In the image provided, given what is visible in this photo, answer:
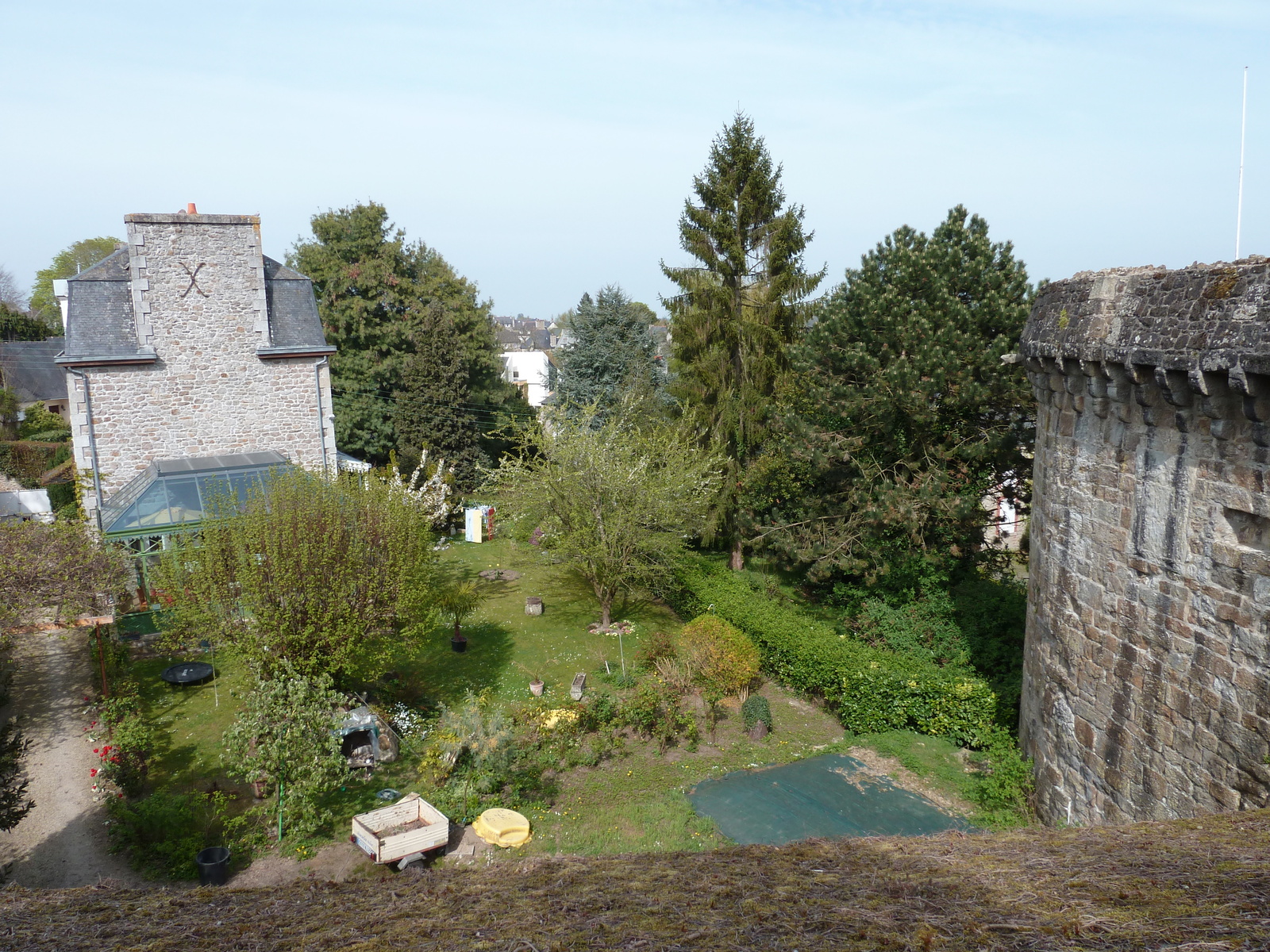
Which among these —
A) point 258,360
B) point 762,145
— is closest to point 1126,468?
point 762,145

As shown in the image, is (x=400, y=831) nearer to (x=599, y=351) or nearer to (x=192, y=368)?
(x=192, y=368)

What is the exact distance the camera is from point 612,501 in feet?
59.2

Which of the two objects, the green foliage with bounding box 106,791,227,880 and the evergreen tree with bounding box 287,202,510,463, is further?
the evergreen tree with bounding box 287,202,510,463

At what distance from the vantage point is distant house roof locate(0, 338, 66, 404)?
3972 cm

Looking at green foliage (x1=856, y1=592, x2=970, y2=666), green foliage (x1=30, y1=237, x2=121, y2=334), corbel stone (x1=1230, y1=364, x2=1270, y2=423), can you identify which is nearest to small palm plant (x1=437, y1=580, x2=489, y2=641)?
green foliage (x1=856, y1=592, x2=970, y2=666)

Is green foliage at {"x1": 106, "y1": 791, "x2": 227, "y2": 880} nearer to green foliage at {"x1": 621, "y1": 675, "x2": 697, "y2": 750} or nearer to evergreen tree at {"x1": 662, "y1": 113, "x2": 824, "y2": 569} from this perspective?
green foliage at {"x1": 621, "y1": 675, "x2": 697, "y2": 750}

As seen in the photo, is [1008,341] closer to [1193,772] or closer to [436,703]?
[1193,772]

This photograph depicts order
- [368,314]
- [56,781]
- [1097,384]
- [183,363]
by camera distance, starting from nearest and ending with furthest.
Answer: [1097,384]
[56,781]
[183,363]
[368,314]

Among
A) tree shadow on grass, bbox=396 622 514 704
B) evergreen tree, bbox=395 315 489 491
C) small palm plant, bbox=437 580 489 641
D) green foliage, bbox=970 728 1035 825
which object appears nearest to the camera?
green foliage, bbox=970 728 1035 825

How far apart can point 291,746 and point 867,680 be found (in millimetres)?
8985

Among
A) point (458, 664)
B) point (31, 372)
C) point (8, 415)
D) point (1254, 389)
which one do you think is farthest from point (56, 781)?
point (31, 372)

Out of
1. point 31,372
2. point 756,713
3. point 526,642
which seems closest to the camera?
point 756,713

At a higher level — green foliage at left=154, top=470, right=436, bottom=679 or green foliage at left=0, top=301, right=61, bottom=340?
green foliage at left=0, top=301, right=61, bottom=340

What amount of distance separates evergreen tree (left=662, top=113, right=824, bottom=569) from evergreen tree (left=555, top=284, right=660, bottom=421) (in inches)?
493
